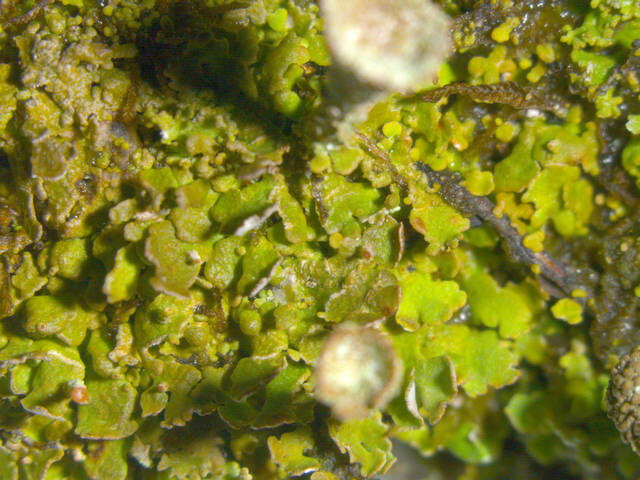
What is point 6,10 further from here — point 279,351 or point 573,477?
point 573,477

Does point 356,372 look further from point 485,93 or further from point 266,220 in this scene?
point 485,93

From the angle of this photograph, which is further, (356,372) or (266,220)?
(266,220)

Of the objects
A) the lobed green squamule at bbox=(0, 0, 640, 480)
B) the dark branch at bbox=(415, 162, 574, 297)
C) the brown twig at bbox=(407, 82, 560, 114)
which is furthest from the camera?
the dark branch at bbox=(415, 162, 574, 297)

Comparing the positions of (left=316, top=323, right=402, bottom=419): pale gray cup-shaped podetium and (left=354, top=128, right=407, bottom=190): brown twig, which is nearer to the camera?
(left=316, top=323, right=402, bottom=419): pale gray cup-shaped podetium

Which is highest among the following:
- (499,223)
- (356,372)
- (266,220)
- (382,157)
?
(382,157)

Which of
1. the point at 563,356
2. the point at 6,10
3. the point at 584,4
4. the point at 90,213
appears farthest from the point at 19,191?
the point at 563,356

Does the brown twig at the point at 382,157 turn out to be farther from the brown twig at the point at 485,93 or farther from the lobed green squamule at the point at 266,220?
the brown twig at the point at 485,93

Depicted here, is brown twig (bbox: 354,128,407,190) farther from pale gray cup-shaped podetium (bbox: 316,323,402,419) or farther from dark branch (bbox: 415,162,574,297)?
pale gray cup-shaped podetium (bbox: 316,323,402,419)

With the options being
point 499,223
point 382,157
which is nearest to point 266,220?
point 382,157

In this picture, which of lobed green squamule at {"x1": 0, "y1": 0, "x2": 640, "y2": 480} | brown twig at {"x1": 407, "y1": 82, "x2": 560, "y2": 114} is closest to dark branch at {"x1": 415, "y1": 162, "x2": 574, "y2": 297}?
lobed green squamule at {"x1": 0, "y1": 0, "x2": 640, "y2": 480}
